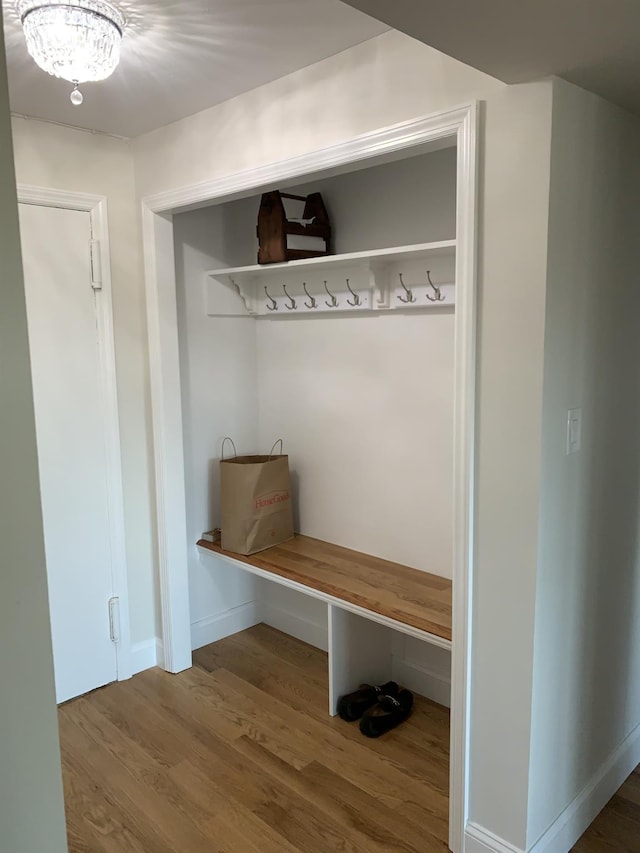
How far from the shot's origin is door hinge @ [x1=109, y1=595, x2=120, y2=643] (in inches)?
115

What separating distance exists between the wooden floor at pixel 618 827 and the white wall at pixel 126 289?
193cm

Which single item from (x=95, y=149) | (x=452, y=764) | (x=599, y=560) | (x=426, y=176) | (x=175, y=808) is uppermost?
(x=95, y=149)

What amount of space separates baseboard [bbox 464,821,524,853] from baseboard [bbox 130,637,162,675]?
5.43 feet

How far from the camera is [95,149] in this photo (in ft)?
9.02

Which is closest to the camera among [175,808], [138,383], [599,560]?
[599,560]

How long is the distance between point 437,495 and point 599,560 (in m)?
0.72

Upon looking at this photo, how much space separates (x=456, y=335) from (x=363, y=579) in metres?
1.19

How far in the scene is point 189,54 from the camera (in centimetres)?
196

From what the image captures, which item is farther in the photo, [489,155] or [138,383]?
[138,383]

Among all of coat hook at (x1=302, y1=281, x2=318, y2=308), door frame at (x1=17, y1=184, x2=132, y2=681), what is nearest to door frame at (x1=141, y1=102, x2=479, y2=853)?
door frame at (x1=17, y1=184, x2=132, y2=681)

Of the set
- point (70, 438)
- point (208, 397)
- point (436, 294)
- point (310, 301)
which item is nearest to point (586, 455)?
point (436, 294)

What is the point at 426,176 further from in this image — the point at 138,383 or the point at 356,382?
the point at 138,383

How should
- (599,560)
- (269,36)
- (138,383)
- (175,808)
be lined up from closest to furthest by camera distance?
(269,36), (599,560), (175,808), (138,383)

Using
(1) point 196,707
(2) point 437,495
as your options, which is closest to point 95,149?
(2) point 437,495
